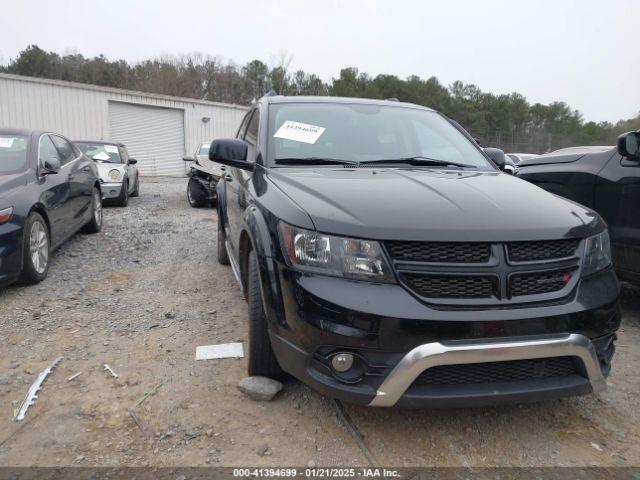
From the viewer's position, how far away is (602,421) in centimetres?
245

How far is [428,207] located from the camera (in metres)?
2.17

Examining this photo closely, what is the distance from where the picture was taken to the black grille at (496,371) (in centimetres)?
201

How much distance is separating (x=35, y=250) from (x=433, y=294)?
390cm

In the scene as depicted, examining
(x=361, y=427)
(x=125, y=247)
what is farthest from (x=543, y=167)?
(x=125, y=247)

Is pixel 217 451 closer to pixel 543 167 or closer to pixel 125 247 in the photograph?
pixel 543 167

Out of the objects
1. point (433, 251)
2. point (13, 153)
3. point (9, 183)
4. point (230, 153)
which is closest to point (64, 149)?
point (13, 153)

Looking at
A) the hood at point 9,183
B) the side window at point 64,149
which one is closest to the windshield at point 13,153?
the hood at point 9,183

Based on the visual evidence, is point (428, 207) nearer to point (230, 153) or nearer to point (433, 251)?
point (433, 251)

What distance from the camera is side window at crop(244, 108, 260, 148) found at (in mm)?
3398

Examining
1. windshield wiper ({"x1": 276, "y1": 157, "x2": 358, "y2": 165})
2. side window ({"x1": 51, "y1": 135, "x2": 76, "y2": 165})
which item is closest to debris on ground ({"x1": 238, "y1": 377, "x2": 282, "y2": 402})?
windshield wiper ({"x1": 276, "y1": 157, "x2": 358, "y2": 165})

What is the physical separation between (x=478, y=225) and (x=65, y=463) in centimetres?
203

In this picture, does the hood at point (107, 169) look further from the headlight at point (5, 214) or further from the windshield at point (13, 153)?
the headlight at point (5, 214)

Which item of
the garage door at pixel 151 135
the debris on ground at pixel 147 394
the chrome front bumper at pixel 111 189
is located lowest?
the debris on ground at pixel 147 394

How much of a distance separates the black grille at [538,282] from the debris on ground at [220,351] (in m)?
1.77
